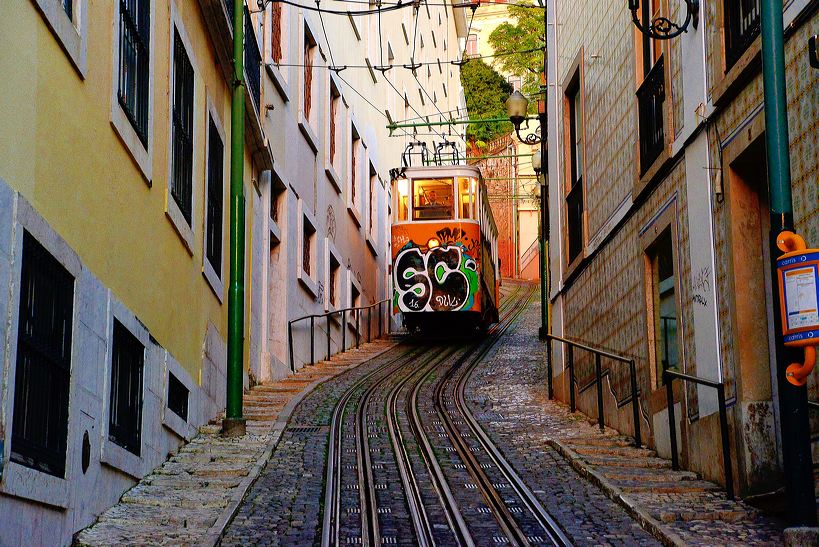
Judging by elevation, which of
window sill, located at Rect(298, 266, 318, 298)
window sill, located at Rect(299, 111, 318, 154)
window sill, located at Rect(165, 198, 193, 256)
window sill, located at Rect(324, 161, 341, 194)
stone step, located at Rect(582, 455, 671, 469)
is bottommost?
stone step, located at Rect(582, 455, 671, 469)

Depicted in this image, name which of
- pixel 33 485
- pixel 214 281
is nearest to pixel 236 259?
pixel 214 281

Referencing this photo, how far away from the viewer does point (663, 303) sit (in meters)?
11.2

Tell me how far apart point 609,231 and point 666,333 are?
2.52 meters

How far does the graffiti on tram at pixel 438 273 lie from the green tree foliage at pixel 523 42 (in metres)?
34.2

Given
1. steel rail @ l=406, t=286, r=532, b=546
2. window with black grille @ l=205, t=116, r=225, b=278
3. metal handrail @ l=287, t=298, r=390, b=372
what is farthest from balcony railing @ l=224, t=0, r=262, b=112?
steel rail @ l=406, t=286, r=532, b=546

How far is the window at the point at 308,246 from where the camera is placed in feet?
72.1

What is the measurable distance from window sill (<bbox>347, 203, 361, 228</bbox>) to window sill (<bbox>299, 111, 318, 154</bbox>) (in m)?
4.47

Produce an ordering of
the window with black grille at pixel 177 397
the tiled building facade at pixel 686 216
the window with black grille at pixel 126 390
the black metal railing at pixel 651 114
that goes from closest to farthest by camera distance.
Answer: the tiled building facade at pixel 686 216 → the window with black grille at pixel 126 390 → the window with black grille at pixel 177 397 → the black metal railing at pixel 651 114

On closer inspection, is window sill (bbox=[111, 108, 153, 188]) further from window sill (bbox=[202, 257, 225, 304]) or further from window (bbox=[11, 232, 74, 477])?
window sill (bbox=[202, 257, 225, 304])

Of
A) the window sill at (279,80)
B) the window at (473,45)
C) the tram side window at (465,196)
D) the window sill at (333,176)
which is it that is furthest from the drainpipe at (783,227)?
the window at (473,45)

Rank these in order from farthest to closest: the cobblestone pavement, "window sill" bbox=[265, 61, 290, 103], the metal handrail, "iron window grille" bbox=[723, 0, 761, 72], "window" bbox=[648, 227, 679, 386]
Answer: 1. the metal handrail
2. "window sill" bbox=[265, 61, 290, 103]
3. "window" bbox=[648, 227, 679, 386]
4. "iron window grille" bbox=[723, 0, 761, 72]
5. the cobblestone pavement

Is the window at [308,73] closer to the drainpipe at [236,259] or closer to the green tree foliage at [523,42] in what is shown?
the drainpipe at [236,259]

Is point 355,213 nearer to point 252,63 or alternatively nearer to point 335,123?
point 335,123

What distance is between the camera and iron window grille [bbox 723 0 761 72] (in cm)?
836
